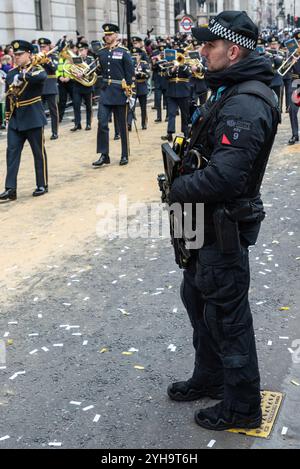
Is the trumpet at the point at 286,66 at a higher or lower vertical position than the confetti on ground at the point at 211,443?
higher

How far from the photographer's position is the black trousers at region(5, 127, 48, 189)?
840 centimetres

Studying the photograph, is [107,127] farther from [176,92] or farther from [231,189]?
[231,189]

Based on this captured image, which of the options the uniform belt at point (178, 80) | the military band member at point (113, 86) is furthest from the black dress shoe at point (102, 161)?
the uniform belt at point (178, 80)

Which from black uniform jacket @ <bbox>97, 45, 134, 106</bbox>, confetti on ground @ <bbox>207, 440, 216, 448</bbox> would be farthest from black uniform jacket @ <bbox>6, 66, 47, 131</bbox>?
confetti on ground @ <bbox>207, 440, 216, 448</bbox>

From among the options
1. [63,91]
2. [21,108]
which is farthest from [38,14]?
[21,108]

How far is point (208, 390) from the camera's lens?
12.0 feet

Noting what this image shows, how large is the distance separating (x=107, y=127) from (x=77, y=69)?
5.75m

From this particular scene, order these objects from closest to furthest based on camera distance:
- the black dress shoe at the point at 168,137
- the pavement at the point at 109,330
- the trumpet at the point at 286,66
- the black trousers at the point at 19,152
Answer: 1. the pavement at the point at 109,330
2. the black trousers at the point at 19,152
3. the black dress shoe at the point at 168,137
4. the trumpet at the point at 286,66

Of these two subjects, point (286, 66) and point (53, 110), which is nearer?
point (53, 110)

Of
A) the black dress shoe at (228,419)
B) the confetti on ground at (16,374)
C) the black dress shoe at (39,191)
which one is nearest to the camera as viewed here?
the black dress shoe at (228,419)

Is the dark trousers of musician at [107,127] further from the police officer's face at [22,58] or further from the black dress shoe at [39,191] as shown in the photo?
the police officer's face at [22,58]

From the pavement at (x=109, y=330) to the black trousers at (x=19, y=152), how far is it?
0.42 m

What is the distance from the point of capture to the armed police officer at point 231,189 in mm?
2881

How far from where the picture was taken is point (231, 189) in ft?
9.58
